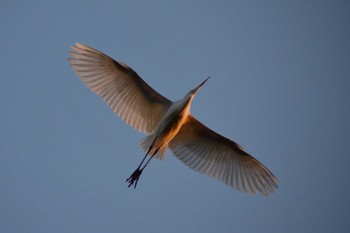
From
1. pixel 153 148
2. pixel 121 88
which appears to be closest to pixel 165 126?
pixel 153 148

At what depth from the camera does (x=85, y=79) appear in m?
9.52

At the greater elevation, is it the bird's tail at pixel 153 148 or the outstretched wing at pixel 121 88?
the outstretched wing at pixel 121 88

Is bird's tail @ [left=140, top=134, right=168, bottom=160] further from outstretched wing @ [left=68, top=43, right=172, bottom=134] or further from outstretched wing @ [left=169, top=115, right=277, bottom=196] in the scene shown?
outstretched wing @ [left=169, top=115, right=277, bottom=196]

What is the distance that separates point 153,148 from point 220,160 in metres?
1.75

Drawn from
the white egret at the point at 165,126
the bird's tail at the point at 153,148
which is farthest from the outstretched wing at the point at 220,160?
the bird's tail at the point at 153,148

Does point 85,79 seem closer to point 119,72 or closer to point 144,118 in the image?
point 119,72

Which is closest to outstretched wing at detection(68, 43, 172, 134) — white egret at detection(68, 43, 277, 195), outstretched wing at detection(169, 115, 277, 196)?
white egret at detection(68, 43, 277, 195)

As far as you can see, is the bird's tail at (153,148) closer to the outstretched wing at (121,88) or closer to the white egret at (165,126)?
the white egret at (165,126)

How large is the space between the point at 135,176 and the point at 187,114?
1.53 metres

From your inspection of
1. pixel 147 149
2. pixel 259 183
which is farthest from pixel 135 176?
pixel 259 183

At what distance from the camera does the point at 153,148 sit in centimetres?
961

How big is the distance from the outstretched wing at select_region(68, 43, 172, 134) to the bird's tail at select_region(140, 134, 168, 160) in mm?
403

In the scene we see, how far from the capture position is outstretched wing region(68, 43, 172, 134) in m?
9.45

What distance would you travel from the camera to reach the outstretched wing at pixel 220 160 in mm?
10406
